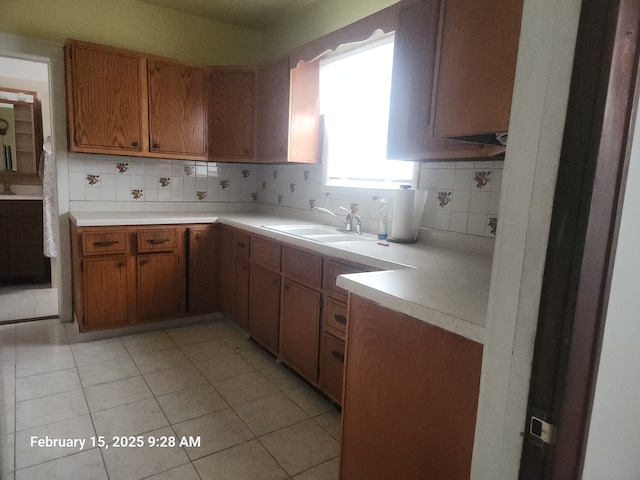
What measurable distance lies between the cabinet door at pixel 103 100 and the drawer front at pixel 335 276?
191 cm

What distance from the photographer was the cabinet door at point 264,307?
2483mm

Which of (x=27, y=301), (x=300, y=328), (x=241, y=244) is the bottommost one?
(x=27, y=301)

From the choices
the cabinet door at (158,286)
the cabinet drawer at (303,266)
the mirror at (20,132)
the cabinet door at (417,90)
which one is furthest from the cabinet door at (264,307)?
the mirror at (20,132)

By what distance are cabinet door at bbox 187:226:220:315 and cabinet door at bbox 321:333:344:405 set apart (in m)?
1.40

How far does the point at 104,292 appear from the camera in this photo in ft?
9.11

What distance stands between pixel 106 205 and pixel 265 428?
7.34 feet

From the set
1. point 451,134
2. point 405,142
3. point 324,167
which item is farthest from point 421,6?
point 324,167

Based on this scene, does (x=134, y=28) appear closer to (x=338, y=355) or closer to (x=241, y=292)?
(x=241, y=292)

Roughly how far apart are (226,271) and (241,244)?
14.3 inches

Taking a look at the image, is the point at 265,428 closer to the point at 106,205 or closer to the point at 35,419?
the point at 35,419

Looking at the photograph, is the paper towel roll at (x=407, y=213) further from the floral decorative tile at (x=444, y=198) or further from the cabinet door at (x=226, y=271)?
the cabinet door at (x=226, y=271)

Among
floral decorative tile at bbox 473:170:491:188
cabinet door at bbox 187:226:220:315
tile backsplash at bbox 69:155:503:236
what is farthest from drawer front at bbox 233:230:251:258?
floral decorative tile at bbox 473:170:491:188

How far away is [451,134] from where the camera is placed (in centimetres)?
125

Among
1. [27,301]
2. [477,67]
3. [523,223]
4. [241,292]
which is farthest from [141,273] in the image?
[523,223]
